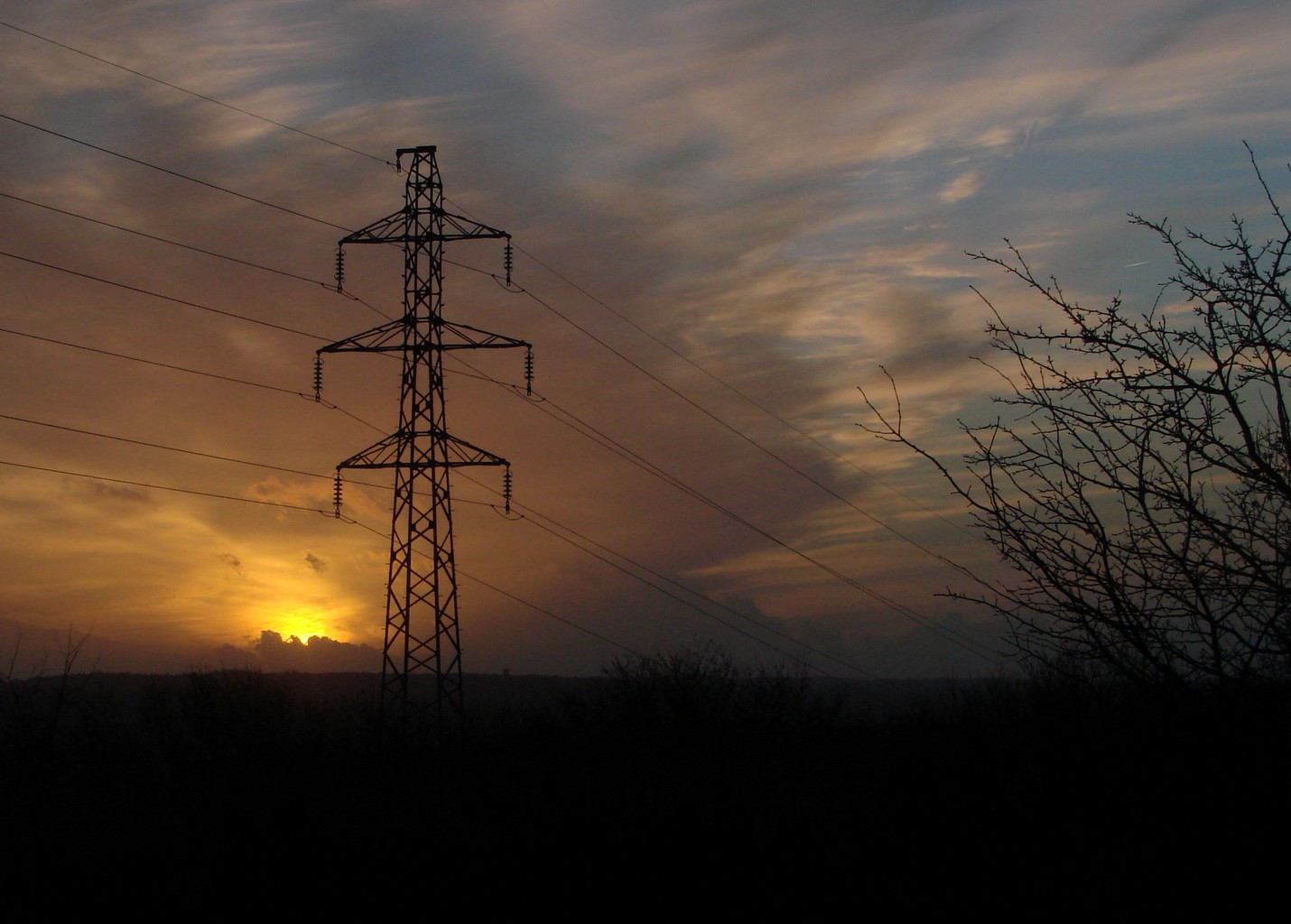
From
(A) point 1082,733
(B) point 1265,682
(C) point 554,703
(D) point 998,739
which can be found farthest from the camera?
(C) point 554,703

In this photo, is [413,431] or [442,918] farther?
[413,431]

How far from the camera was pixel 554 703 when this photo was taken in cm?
4634

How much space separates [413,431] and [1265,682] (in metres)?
23.7

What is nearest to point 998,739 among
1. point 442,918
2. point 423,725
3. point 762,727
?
point 762,727

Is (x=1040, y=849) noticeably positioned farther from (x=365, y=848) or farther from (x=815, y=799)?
(x=365, y=848)

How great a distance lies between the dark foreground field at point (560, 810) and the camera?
24.9 meters

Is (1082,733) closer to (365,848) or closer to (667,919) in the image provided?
(667,919)

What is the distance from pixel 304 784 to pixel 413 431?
10686 millimetres

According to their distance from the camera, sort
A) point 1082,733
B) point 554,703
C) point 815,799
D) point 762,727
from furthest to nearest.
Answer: point 554,703
point 762,727
point 815,799
point 1082,733

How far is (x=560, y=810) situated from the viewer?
2928cm

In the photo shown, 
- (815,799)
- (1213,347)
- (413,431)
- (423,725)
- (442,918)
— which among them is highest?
(413,431)

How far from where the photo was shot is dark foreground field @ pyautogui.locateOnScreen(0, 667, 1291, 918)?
24891 millimetres

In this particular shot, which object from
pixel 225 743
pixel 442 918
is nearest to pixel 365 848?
pixel 442 918

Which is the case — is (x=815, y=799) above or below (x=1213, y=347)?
below
